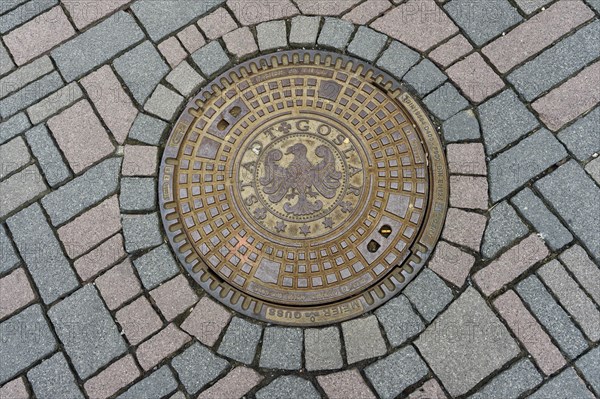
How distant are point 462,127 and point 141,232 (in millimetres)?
1893

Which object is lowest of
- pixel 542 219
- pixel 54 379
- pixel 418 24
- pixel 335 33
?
pixel 542 219

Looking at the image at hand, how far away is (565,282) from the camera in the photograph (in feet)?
8.87

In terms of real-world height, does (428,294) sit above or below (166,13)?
below

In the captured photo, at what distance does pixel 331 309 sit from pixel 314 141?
0.94 meters

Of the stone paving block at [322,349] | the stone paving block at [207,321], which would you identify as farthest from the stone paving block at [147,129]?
the stone paving block at [322,349]

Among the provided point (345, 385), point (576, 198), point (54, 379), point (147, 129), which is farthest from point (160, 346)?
point (576, 198)

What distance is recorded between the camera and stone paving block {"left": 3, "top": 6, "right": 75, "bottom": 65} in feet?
10.6

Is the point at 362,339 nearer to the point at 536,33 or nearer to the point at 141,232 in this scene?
the point at 141,232

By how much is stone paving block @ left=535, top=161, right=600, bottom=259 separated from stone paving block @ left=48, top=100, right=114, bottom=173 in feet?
8.13

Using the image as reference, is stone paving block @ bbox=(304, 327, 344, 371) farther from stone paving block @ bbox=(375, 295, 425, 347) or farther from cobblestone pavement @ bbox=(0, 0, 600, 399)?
stone paving block @ bbox=(375, 295, 425, 347)

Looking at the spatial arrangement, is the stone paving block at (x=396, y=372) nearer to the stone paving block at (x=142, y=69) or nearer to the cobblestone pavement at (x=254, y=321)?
the cobblestone pavement at (x=254, y=321)

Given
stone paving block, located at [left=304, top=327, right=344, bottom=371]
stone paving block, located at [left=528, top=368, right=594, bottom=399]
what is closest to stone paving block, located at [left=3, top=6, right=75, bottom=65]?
stone paving block, located at [left=304, top=327, right=344, bottom=371]

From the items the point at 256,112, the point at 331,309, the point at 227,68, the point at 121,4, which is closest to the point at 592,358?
the point at 331,309

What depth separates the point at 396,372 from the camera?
8.60ft
